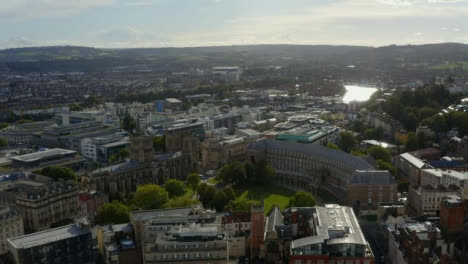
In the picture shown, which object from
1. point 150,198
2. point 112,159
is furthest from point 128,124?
point 150,198

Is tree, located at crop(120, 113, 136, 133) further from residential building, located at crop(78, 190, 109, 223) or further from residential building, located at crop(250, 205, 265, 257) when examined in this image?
residential building, located at crop(250, 205, 265, 257)

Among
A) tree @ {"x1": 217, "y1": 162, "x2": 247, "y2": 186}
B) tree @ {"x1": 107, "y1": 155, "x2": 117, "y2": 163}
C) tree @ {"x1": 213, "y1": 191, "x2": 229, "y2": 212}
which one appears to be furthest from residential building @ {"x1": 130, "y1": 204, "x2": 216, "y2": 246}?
tree @ {"x1": 107, "y1": 155, "x2": 117, "y2": 163}

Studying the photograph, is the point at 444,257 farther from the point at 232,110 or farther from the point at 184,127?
the point at 232,110

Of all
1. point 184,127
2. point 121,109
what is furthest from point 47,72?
point 184,127

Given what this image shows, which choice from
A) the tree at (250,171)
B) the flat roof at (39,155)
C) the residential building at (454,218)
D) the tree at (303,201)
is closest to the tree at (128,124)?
the flat roof at (39,155)

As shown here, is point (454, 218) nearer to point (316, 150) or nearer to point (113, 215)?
point (316, 150)

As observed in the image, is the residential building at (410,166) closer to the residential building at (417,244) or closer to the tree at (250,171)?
the residential building at (417,244)

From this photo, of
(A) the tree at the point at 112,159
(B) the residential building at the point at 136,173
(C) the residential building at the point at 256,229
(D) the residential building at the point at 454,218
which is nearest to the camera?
(C) the residential building at the point at 256,229
